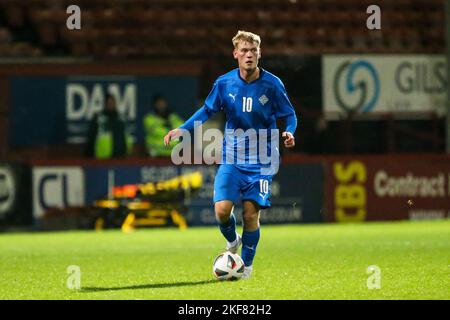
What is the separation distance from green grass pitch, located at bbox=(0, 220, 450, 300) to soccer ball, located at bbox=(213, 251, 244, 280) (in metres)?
0.08

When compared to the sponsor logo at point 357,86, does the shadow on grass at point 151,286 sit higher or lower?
lower

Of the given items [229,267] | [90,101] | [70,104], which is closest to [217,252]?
[229,267]

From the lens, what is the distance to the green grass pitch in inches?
303

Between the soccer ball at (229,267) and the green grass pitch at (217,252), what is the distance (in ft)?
0.27

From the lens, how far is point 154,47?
19.4 metres

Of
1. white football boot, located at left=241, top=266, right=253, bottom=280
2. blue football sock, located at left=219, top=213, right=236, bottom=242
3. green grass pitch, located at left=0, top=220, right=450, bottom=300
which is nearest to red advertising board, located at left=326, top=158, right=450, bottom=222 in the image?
green grass pitch, located at left=0, top=220, right=450, bottom=300

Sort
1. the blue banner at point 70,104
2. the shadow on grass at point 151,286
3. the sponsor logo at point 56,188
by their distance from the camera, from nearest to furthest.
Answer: the shadow on grass at point 151,286, the sponsor logo at point 56,188, the blue banner at point 70,104

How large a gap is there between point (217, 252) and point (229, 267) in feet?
11.2

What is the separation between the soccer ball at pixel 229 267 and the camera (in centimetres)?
842

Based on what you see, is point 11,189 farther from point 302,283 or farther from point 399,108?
point 302,283

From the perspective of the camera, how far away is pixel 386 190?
682 inches

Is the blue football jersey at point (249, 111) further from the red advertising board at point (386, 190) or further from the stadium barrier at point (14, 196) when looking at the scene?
the red advertising board at point (386, 190)

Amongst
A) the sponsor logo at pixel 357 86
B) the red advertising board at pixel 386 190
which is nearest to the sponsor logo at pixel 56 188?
the red advertising board at pixel 386 190
